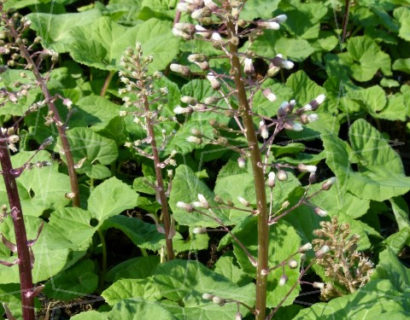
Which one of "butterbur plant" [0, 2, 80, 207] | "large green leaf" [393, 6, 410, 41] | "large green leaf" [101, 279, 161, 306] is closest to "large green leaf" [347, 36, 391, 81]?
"large green leaf" [393, 6, 410, 41]

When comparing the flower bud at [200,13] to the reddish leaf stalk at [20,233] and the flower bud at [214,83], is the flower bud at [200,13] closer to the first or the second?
the flower bud at [214,83]

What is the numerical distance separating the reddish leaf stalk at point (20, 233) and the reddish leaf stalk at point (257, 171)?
31.4 inches

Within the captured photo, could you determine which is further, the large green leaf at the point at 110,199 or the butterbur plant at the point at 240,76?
the large green leaf at the point at 110,199

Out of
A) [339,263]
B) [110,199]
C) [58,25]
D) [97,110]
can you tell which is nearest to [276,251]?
[339,263]

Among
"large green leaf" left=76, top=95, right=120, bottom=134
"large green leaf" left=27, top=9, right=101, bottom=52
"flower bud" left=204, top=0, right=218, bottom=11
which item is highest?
"flower bud" left=204, top=0, right=218, bottom=11

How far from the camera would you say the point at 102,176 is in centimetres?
305

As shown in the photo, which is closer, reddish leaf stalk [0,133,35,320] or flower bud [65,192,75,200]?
reddish leaf stalk [0,133,35,320]

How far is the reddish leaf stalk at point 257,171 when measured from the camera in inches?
65.2

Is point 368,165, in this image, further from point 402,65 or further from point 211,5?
point 211,5

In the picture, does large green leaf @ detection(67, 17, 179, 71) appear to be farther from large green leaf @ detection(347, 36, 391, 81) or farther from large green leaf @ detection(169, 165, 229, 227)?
large green leaf @ detection(347, 36, 391, 81)

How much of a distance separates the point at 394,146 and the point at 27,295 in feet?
8.54

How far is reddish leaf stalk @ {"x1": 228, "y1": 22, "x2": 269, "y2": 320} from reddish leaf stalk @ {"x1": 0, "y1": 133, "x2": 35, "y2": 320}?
0.80 meters

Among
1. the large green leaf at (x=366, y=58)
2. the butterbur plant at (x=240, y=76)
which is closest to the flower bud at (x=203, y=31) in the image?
the butterbur plant at (x=240, y=76)

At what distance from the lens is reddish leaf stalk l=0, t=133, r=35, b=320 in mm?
2111
